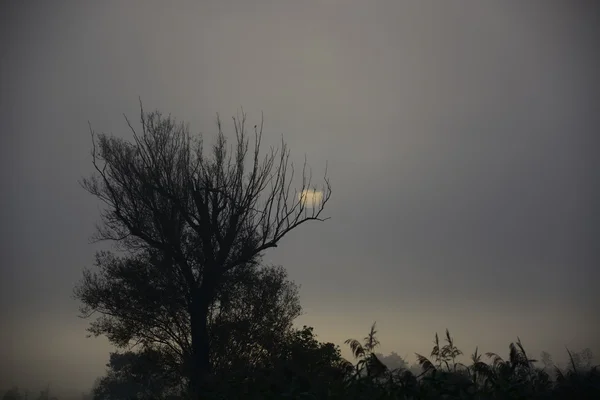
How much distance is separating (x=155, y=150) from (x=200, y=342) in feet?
32.6

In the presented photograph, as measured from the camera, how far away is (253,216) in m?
31.8

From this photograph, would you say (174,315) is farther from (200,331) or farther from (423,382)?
(423,382)

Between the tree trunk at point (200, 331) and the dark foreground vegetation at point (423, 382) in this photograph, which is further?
the tree trunk at point (200, 331)

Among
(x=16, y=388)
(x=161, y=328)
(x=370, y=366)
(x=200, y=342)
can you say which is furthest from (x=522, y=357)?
(x=16, y=388)

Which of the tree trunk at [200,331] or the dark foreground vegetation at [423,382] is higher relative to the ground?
the tree trunk at [200,331]

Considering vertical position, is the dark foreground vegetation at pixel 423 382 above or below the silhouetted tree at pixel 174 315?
below

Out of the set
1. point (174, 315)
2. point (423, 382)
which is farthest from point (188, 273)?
point (423, 382)

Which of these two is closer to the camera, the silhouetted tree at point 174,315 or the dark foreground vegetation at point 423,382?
the dark foreground vegetation at point 423,382

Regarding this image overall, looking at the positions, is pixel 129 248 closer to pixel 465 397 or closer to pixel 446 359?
pixel 446 359

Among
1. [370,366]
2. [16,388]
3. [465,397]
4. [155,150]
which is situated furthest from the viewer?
[16,388]

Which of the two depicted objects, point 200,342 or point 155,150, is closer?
point 200,342

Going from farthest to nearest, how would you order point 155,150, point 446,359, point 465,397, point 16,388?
point 16,388
point 155,150
point 446,359
point 465,397

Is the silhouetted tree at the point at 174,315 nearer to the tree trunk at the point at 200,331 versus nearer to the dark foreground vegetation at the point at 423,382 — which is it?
the tree trunk at the point at 200,331

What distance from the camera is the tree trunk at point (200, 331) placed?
2977cm
